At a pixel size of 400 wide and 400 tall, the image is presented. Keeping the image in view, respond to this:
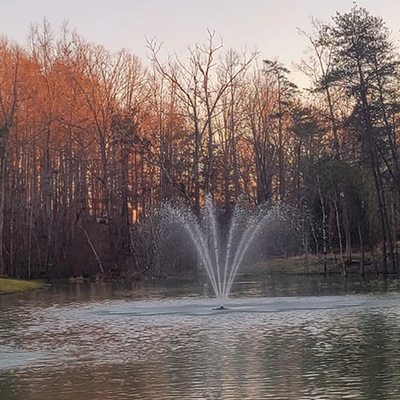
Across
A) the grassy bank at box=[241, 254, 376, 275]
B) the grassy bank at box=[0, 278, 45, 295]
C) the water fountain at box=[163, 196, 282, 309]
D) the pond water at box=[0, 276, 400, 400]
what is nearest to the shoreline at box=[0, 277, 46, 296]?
the grassy bank at box=[0, 278, 45, 295]

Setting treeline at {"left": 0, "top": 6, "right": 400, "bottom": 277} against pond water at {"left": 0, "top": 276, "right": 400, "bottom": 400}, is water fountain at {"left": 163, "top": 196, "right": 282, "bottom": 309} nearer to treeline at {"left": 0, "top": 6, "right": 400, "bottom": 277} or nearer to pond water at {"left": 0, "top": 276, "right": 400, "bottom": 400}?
treeline at {"left": 0, "top": 6, "right": 400, "bottom": 277}

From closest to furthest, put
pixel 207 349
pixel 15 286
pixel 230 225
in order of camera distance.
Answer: pixel 207 349
pixel 15 286
pixel 230 225

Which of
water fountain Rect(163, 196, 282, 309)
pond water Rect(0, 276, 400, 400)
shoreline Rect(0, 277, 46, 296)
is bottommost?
pond water Rect(0, 276, 400, 400)

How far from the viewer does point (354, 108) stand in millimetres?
35750

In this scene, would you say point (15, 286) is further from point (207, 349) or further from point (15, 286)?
point (207, 349)

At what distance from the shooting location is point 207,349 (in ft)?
41.6

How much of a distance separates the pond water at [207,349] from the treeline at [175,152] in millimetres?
14707

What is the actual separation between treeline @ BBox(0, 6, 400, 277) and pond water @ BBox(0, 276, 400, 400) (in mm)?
14707

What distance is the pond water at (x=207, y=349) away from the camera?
31.1 ft

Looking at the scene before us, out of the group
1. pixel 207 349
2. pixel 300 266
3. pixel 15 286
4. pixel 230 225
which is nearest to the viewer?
pixel 207 349

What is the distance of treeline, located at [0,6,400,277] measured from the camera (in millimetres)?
35531

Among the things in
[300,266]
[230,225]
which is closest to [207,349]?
[300,266]

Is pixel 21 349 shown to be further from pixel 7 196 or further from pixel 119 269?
pixel 7 196

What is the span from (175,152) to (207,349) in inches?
1441
